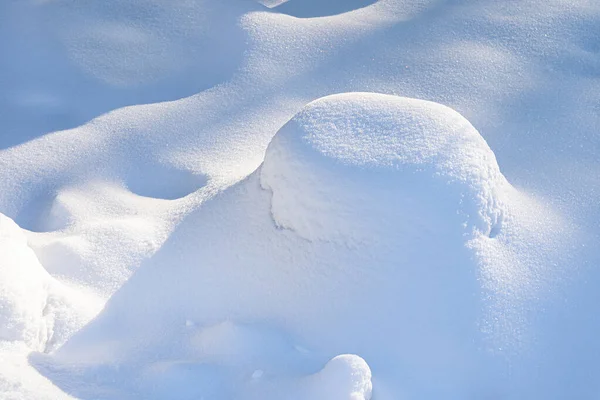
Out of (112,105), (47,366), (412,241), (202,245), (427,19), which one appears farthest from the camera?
(427,19)

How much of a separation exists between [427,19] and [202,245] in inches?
63.3

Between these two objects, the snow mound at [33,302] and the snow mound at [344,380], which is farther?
the snow mound at [33,302]

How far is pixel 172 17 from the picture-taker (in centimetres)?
310

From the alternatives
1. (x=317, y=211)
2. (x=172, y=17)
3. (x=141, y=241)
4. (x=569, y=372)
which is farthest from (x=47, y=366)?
(x=172, y=17)

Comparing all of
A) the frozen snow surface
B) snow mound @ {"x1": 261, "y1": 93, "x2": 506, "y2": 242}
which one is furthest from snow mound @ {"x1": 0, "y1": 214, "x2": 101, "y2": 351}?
snow mound @ {"x1": 261, "y1": 93, "x2": 506, "y2": 242}

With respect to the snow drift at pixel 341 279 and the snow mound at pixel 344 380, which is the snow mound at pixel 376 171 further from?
the snow mound at pixel 344 380

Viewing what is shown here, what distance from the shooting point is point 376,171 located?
1896mm

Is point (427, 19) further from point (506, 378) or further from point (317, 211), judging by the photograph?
point (506, 378)

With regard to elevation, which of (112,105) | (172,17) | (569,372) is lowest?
(569,372)

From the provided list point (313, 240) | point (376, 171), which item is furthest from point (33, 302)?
point (376, 171)

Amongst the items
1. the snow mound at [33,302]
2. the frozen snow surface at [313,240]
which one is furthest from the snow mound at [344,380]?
the snow mound at [33,302]

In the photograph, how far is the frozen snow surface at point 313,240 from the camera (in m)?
1.77

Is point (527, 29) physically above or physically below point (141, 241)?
above

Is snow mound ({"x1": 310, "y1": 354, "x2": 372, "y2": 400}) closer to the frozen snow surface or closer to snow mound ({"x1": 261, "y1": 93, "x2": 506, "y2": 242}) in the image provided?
the frozen snow surface
